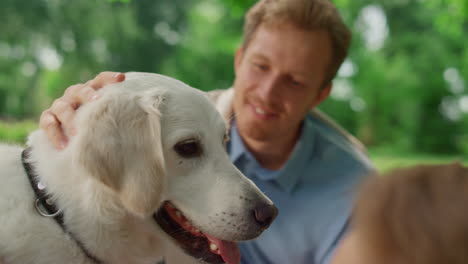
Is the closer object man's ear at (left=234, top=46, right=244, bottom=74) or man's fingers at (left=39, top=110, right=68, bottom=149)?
man's fingers at (left=39, top=110, right=68, bottom=149)

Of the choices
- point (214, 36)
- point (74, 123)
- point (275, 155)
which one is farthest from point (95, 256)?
point (214, 36)

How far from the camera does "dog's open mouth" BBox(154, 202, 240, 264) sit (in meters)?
1.57

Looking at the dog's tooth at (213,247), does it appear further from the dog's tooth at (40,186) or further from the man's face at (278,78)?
the man's face at (278,78)

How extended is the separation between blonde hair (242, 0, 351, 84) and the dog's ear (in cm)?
105

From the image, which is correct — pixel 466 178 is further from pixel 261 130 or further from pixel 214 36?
pixel 214 36

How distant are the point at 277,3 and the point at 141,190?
1.34 meters

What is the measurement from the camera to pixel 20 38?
13102mm

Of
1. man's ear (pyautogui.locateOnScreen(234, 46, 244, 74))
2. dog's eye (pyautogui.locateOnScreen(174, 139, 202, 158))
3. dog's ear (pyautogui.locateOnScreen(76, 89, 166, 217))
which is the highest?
dog's ear (pyautogui.locateOnScreen(76, 89, 166, 217))

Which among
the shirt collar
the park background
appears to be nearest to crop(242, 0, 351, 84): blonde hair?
the shirt collar

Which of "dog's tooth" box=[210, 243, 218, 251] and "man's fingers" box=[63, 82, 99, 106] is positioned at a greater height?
"man's fingers" box=[63, 82, 99, 106]

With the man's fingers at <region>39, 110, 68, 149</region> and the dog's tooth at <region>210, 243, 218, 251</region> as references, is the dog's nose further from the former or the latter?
the man's fingers at <region>39, 110, 68, 149</region>

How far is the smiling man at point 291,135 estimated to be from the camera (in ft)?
7.06

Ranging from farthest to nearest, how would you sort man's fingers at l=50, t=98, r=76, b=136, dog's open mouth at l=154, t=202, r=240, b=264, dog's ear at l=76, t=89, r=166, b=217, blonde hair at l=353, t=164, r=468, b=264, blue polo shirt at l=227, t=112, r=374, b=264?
1. blue polo shirt at l=227, t=112, r=374, b=264
2. dog's open mouth at l=154, t=202, r=240, b=264
3. man's fingers at l=50, t=98, r=76, b=136
4. dog's ear at l=76, t=89, r=166, b=217
5. blonde hair at l=353, t=164, r=468, b=264

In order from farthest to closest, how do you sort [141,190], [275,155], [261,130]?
[275,155] → [261,130] → [141,190]
